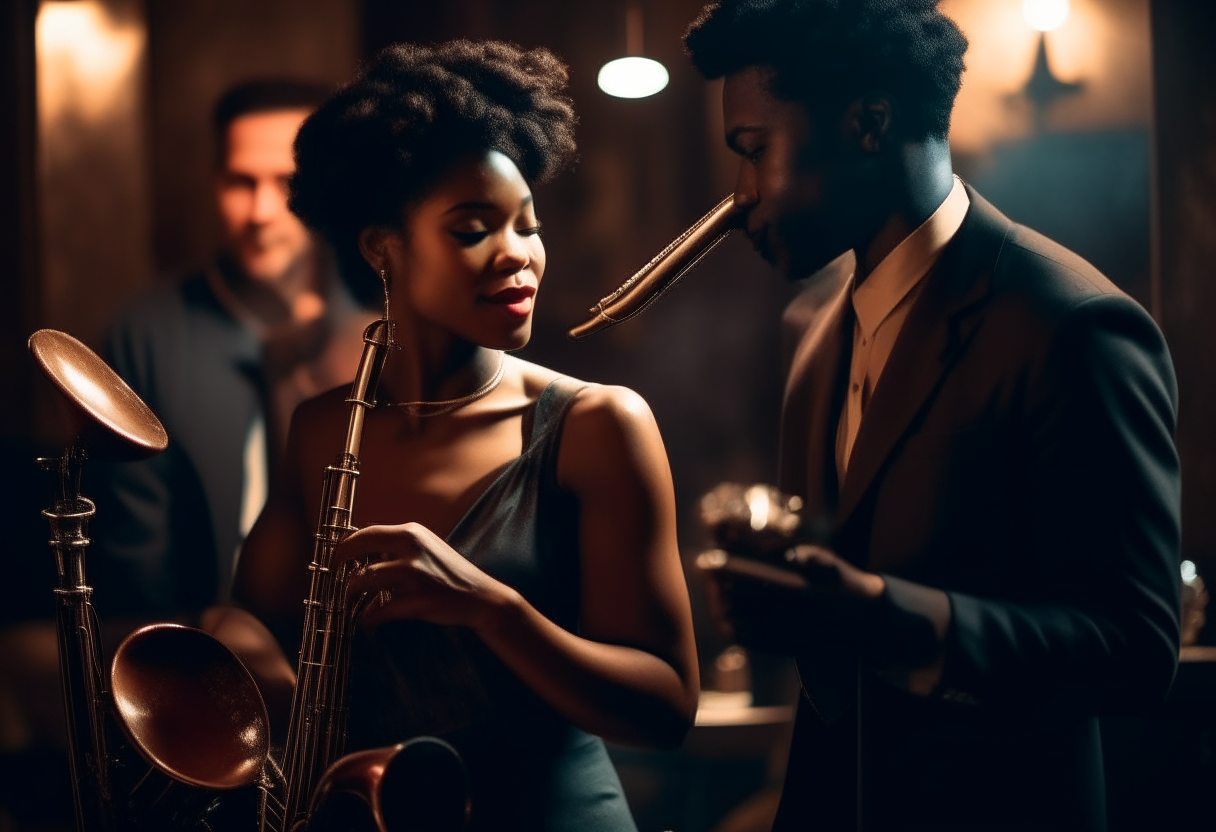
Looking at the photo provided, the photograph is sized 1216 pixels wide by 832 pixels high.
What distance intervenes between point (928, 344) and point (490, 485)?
713 mm

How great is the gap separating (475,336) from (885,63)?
74 centimetres

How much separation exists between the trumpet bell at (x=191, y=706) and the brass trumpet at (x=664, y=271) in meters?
0.74

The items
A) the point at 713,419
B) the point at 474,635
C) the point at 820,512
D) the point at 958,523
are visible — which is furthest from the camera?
the point at 713,419

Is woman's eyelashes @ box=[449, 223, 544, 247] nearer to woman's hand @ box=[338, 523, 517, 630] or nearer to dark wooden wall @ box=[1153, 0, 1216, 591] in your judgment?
woman's hand @ box=[338, 523, 517, 630]

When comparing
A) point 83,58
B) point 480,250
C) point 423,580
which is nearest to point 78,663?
point 423,580

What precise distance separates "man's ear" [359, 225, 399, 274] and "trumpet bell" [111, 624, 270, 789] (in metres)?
0.66

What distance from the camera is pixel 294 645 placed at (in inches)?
80.9

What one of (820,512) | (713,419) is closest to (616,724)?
(820,512)

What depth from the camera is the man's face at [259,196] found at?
358 centimetres

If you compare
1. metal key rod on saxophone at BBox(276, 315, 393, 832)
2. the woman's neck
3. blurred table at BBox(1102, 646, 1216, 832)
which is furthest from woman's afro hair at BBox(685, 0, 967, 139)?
blurred table at BBox(1102, 646, 1216, 832)

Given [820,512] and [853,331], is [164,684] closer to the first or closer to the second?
[820,512]

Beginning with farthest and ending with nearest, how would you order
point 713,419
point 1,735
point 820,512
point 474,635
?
1. point 713,419
2. point 1,735
3. point 474,635
4. point 820,512

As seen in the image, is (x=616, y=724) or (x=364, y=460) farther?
(x=364, y=460)

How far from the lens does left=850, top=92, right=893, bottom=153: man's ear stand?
1603mm
